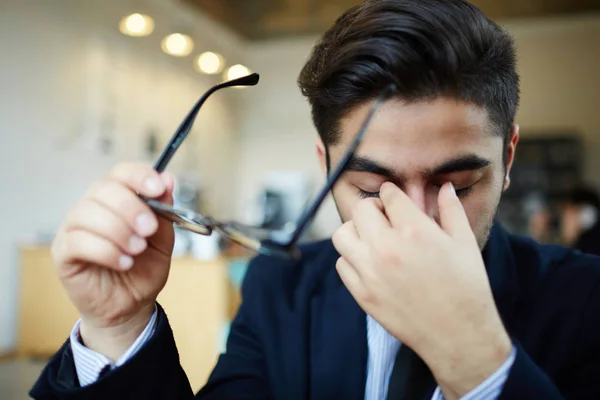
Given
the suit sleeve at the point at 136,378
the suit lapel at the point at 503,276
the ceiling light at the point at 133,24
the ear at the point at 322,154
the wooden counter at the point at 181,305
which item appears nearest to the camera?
the suit sleeve at the point at 136,378

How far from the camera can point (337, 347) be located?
102 centimetres

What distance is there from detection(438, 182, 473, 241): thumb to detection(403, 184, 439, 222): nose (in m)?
0.12

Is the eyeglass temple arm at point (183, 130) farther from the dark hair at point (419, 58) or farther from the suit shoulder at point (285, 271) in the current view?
the suit shoulder at point (285, 271)

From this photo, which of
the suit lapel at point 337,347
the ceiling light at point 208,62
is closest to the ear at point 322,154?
the suit lapel at point 337,347

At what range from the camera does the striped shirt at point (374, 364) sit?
2.19ft

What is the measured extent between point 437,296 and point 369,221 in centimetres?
13

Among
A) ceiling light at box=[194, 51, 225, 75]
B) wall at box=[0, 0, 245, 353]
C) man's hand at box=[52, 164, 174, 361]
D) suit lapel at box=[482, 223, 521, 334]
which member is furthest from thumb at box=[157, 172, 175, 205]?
ceiling light at box=[194, 51, 225, 75]

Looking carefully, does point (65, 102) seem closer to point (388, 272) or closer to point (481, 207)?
point (481, 207)

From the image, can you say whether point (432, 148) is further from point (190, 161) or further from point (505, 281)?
point (190, 161)

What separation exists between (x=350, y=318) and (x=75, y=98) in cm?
400

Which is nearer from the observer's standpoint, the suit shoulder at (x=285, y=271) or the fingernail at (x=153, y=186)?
the fingernail at (x=153, y=186)

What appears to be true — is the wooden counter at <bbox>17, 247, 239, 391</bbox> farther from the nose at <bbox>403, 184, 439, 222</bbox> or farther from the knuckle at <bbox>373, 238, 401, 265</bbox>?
the knuckle at <bbox>373, 238, 401, 265</bbox>

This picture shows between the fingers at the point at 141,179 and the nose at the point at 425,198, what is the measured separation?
1.26 ft

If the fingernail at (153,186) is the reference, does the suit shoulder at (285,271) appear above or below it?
below
